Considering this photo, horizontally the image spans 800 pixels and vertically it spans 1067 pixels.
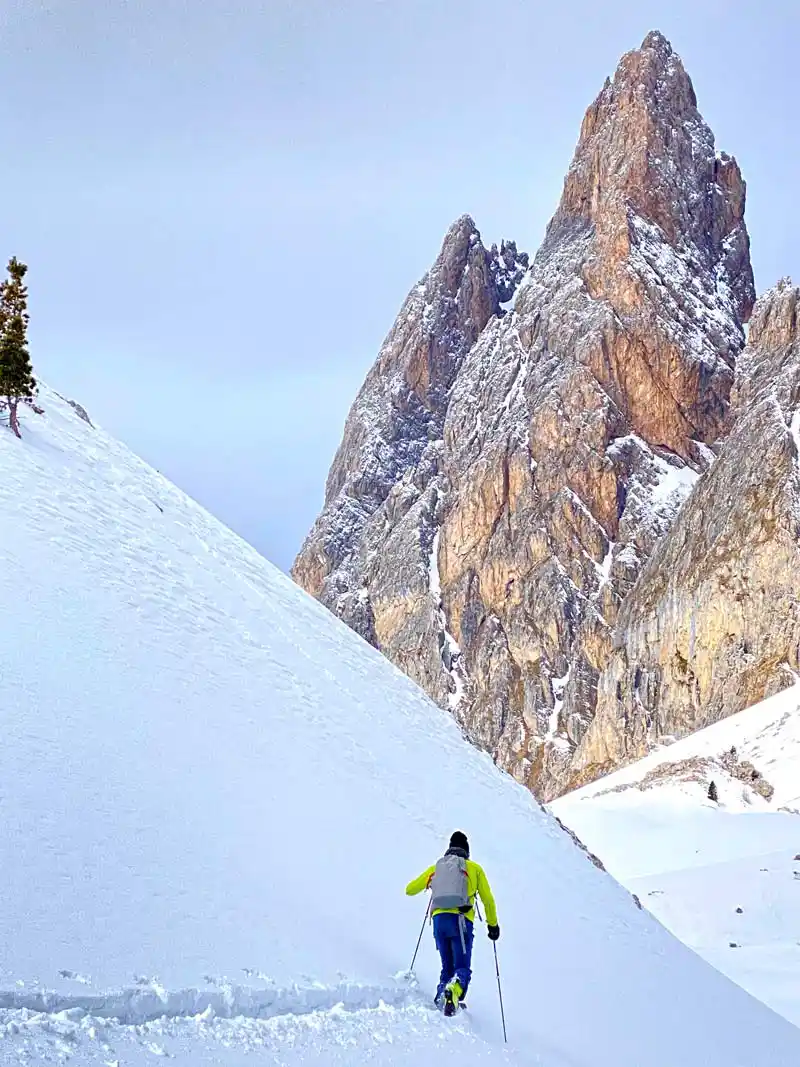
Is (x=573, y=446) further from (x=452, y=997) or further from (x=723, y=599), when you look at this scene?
(x=452, y=997)

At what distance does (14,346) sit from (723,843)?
2822cm

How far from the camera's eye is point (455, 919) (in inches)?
381

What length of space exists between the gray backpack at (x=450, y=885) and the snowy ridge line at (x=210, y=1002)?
0.84 m

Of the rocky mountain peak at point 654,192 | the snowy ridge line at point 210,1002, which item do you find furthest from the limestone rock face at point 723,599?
the snowy ridge line at point 210,1002

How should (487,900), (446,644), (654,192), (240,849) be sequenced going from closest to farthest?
(487,900) → (240,849) → (446,644) → (654,192)

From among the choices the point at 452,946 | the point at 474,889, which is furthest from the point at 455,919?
the point at 474,889

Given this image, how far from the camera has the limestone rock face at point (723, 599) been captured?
90.1 meters

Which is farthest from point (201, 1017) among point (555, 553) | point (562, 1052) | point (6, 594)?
point (555, 553)

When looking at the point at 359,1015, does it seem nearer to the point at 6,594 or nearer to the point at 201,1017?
the point at 201,1017

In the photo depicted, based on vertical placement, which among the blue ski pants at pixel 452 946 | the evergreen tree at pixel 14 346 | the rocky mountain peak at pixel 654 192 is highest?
the rocky mountain peak at pixel 654 192

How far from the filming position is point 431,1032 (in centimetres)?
886

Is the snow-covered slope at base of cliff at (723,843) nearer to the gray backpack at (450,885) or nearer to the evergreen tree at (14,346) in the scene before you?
the gray backpack at (450,885)

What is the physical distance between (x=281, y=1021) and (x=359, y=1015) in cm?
95

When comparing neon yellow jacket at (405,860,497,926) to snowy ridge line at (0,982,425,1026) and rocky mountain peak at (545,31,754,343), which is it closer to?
snowy ridge line at (0,982,425,1026)
